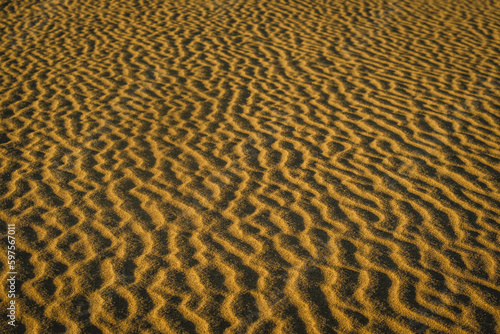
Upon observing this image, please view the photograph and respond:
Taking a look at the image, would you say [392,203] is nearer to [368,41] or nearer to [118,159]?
[118,159]

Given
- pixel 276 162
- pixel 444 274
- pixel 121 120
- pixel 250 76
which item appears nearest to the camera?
pixel 444 274

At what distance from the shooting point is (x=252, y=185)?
414cm

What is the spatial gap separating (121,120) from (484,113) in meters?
4.85

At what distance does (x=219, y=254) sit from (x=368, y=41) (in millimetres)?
6092

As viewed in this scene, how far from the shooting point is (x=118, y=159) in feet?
14.8

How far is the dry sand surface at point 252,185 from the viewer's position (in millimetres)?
2979

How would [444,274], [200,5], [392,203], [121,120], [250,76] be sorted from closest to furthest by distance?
[444,274] < [392,203] < [121,120] < [250,76] < [200,5]

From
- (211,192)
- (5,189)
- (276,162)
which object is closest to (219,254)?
(211,192)

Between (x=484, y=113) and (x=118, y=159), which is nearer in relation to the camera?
(x=118, y=159)

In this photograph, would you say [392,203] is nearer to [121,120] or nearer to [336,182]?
[336,182]

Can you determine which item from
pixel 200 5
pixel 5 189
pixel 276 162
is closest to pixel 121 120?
pixel 5 189

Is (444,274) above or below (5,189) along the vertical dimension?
above

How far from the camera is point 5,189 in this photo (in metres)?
4.04

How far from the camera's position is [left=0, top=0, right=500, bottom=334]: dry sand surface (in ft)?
9.77
